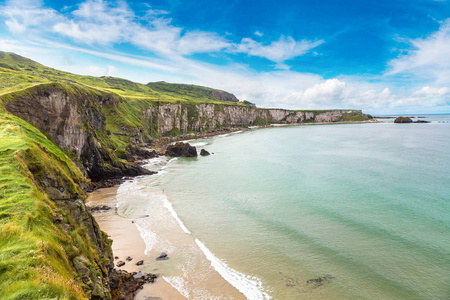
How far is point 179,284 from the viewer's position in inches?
737

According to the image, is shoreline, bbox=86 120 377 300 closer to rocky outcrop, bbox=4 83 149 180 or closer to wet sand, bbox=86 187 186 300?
wet sand, bbox=86 187 186 300

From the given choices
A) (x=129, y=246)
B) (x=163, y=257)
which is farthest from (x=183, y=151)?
(x=163, y=257)

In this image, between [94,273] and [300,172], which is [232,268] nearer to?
[94,273]

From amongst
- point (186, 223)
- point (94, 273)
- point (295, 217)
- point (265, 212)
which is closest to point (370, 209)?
point (295, 217)

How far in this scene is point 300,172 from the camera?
52.9 meters

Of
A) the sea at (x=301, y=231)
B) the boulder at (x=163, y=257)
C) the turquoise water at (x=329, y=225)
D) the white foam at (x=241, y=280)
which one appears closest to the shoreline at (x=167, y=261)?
the sea at (x=301, y=231)

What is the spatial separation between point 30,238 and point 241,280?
580 inches

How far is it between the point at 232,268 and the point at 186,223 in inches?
416

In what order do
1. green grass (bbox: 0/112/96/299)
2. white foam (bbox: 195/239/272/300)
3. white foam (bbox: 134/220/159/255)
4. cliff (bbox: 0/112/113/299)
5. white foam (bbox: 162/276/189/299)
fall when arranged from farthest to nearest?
white foam (bbox: 134/220/159/255)
white foam (bbox: 162/276/189/299)
white foam (bbox: 195/239/272/300)
cliff (bbox: 0/112/113/299)
green grass (bbox: 0/112/96/299)

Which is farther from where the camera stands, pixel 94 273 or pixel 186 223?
pixel 186 223

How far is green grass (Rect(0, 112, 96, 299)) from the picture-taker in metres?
7.75

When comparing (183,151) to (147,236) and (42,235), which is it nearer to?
(147,236)

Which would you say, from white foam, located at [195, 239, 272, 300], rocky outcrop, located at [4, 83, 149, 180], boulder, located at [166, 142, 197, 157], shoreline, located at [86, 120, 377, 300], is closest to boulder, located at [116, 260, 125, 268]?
shoreline, located at [86, 120, 377, 300]

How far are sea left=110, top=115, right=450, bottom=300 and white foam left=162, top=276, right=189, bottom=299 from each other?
77mm
